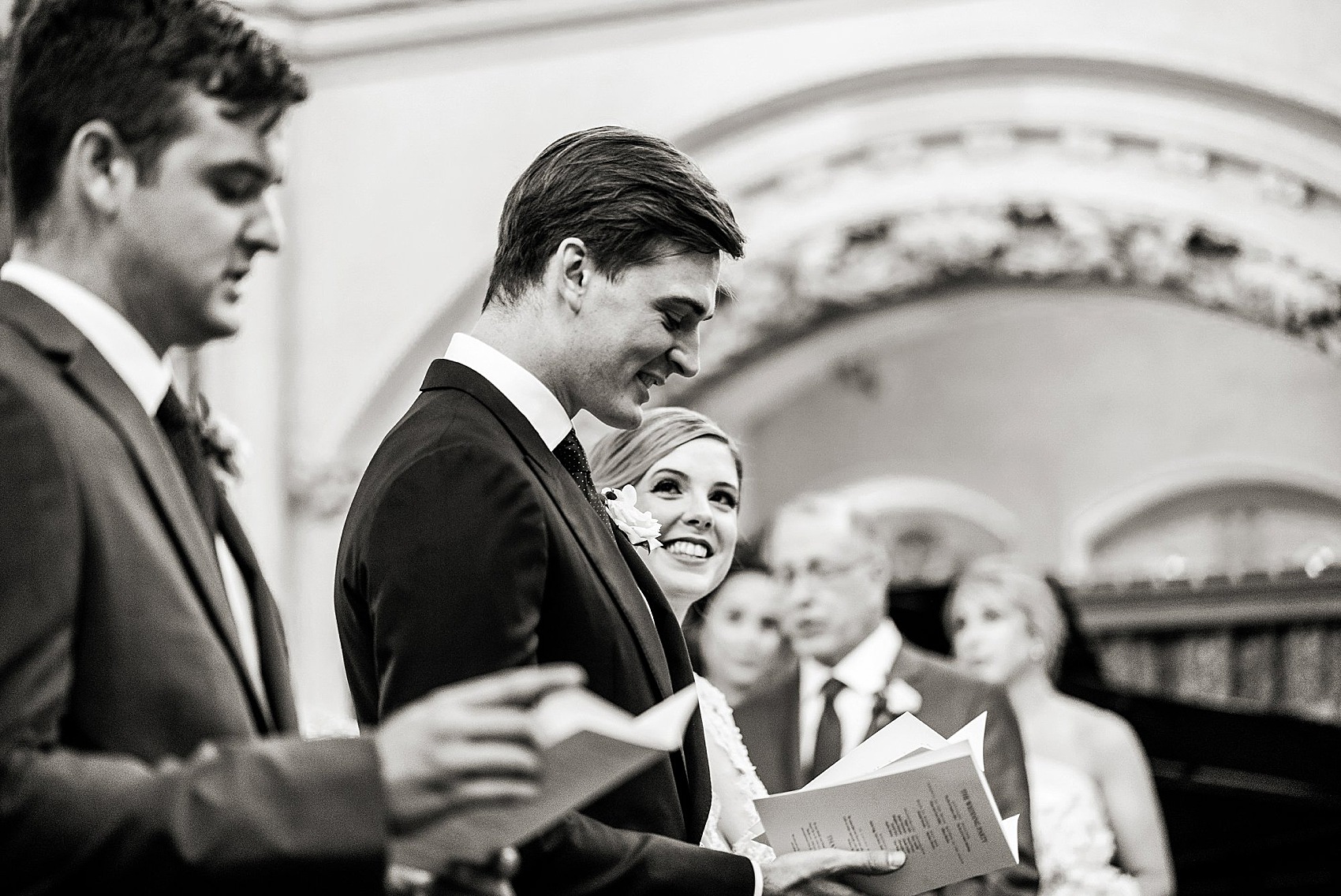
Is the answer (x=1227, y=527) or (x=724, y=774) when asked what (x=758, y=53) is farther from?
(x=1227, y=527)

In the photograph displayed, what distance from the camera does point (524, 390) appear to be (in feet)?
5.96

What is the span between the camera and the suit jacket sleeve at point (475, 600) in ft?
5.08

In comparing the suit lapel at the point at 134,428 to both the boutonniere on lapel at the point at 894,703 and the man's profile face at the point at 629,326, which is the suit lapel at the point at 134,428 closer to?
the man's profile face at the point at 629,326

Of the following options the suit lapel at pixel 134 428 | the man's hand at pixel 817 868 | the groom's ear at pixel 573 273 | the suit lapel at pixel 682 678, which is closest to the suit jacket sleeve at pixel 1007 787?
the man's hand at pixel 817 868

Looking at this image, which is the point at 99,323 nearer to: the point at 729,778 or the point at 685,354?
the point at 685,354

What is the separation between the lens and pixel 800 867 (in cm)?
198

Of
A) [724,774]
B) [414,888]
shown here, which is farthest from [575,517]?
[724,774]

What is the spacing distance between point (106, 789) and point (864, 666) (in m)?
2.49

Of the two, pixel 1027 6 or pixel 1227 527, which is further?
pixel 1227 527

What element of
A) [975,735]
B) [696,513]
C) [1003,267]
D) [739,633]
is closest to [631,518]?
[696,513]

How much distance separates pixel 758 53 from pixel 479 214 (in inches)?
42.3

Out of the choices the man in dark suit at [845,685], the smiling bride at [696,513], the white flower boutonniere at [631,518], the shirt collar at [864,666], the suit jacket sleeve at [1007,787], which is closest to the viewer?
the white flower boutonniere at [631,518]

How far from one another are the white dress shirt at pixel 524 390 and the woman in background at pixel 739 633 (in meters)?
2.11

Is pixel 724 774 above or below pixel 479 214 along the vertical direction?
below
